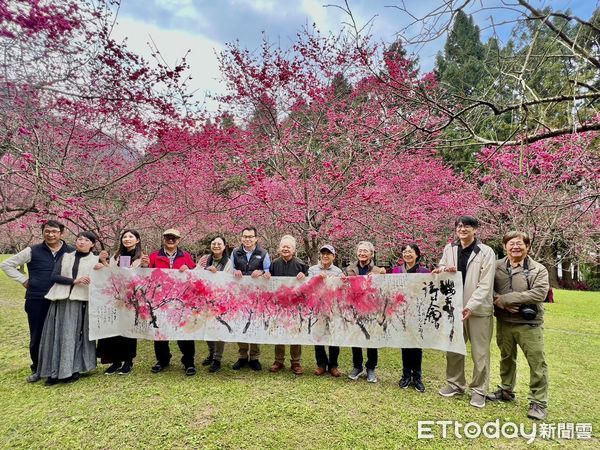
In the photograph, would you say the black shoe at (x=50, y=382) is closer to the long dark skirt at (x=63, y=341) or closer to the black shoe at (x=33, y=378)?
the long dark skirt at (x=63, y=341)

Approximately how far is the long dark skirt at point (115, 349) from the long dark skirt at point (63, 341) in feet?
0.64

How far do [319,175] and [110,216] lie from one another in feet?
13.6

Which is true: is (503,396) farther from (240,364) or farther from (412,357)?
(240,364)

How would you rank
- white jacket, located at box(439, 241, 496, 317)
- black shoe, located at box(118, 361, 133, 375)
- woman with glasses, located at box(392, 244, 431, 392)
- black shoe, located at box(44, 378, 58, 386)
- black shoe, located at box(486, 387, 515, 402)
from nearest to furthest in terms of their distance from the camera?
white jacket, located at box(439, 241, 496, 317) < black shoe, located at box(486, 387, 515, 402) < black shoe, located at box(44, 378, 58, 386) < woman with glasses, located at box(392, 244, 431, 392) < black shoe, located at box(118, 361, 133, 375)

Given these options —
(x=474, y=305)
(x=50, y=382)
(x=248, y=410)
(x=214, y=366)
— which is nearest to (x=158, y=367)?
(x=214, y=366)

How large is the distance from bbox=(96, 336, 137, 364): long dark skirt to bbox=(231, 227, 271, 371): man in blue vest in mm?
1308

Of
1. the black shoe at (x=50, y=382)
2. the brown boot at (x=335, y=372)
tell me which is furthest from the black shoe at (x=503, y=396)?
the black shoe at (x=50, y=382)

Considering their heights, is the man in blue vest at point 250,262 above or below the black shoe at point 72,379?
above

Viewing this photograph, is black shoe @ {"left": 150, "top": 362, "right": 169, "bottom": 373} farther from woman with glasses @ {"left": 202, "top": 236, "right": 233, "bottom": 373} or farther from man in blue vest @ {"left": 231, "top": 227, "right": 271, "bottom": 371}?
man in blue vest @ {"left": 231, "top": 227, "right": 271, "bottom": 371}

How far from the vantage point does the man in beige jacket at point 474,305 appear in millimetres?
3447

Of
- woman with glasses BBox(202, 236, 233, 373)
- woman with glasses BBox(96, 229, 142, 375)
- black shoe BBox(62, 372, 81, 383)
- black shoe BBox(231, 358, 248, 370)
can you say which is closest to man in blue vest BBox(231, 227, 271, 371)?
black shoe BBox(231, 358, 248, 370)

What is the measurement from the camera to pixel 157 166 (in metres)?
7.81

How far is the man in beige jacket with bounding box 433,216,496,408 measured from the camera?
3.45 m

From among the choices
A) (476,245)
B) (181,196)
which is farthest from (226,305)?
(181,196)
